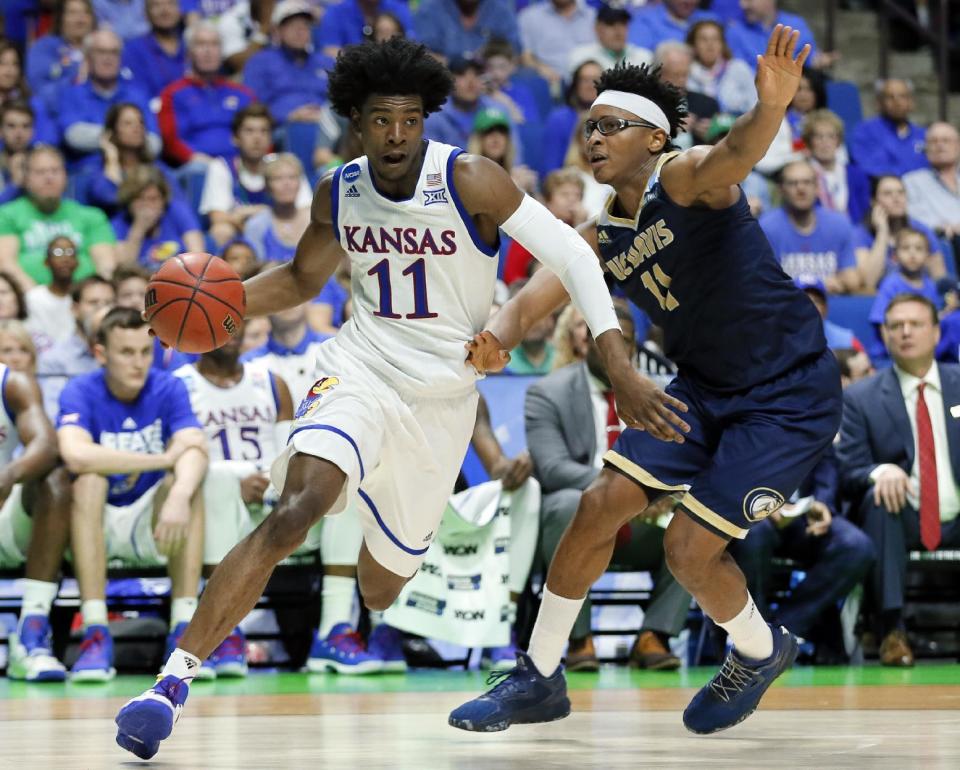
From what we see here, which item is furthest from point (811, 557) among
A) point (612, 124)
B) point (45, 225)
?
point (45, 225)

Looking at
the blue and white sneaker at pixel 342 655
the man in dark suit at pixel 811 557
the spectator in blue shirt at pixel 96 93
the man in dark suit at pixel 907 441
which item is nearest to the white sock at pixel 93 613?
the blue and white sneaker at pixel 342 655

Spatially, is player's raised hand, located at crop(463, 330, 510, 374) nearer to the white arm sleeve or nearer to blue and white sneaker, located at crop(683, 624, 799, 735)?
the white arm sleeve

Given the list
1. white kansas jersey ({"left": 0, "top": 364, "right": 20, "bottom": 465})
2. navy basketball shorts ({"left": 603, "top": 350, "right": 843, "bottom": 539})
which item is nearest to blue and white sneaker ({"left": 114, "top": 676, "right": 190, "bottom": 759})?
navy basketball shorts ({"left": 603, "top": 350, "right": 843, "bottom": 539})

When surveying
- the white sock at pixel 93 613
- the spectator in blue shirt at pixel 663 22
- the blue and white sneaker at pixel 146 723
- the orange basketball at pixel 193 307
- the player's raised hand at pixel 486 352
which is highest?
the spectator in blue shirt at pixel 663 22

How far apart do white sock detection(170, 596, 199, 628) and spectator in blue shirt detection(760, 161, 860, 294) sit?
485 centimetres

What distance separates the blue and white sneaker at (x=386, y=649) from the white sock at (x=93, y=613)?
1265 mm

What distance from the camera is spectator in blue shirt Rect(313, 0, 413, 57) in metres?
11.9

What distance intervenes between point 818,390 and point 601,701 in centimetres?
171

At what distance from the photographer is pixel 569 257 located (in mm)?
4562

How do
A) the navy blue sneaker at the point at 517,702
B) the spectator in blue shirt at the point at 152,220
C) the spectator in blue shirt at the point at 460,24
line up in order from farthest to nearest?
1. the spectator in blue shirt at the point at 460,24
2. the spectator in blue shirt at the point at 152,220
3. the navy blue sneaker at the point at 517,702

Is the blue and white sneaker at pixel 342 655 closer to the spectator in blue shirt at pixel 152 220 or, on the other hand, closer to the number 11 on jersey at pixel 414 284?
the number 11 on jersey at pixel 414 284

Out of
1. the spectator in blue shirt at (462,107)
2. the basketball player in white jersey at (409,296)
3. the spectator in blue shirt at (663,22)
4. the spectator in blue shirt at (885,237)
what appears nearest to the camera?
the basketball player in white jersey at (409,296)

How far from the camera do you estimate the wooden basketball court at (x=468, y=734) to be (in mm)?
4039

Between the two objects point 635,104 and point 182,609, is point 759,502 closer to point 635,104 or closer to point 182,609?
point 635,104
